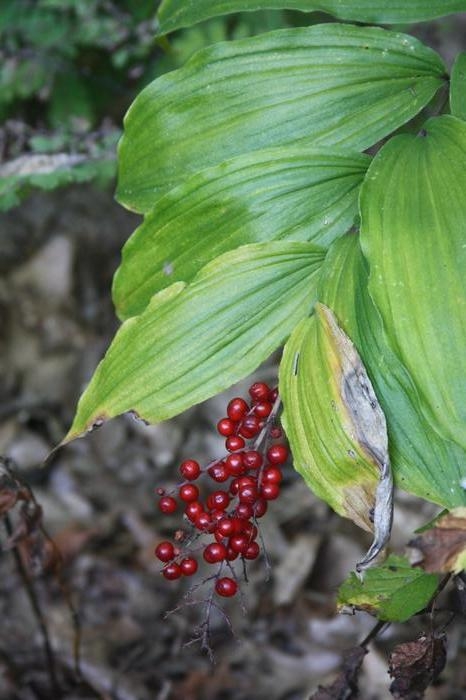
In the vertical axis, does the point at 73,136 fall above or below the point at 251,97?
above

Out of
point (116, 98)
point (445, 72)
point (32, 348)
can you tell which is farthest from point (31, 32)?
point (445, 72)

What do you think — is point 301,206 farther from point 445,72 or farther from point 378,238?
point 445,72

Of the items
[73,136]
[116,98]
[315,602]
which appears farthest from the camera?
[116,98]

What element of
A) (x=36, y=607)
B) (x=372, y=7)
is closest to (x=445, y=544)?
(x=372, y=7)

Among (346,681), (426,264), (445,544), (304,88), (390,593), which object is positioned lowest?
(346,681)

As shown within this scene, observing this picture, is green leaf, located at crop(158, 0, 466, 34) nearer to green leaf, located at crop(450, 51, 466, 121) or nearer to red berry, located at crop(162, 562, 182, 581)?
green leaf, located at crop(450, 51, 466, 121)

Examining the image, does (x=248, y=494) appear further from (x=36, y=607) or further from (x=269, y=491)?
(x=36, y=607)

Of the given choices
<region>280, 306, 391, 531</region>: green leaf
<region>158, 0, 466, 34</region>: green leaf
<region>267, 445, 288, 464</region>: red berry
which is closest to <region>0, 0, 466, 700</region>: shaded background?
<region>158, 0, 466, 34</region>: green leaf
